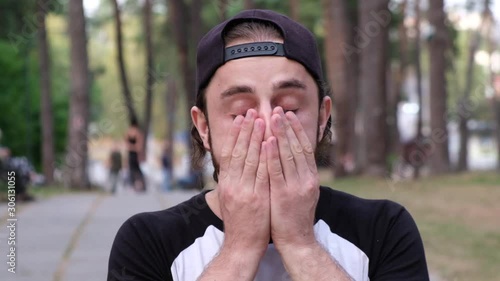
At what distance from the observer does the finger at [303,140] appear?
2.53 metres

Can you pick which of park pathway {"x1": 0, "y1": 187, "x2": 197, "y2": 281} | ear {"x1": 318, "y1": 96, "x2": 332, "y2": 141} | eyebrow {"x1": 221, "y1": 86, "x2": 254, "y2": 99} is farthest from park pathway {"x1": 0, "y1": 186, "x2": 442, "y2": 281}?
eyebrow {"x1": 221, "y1": 86, "x2": 254, "y2": 99}

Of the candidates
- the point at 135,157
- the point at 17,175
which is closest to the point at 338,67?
the point at 135,157

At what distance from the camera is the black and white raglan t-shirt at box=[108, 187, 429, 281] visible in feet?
8.75

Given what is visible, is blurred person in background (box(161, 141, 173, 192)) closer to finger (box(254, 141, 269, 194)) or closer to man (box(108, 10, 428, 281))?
man (box(108, 10, 428, 281))

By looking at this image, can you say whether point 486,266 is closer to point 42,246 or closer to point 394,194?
point 42,246

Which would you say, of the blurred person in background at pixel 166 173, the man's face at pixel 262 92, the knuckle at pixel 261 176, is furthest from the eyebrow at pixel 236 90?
the blurred person in background at pixel 166 173

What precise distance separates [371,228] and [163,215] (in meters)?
A: 0.56

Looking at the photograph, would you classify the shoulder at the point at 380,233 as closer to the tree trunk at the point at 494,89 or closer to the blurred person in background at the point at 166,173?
the blurred person in background at the point at 166,173

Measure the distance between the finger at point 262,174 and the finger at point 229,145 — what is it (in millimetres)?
83

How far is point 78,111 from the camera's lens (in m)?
26.5

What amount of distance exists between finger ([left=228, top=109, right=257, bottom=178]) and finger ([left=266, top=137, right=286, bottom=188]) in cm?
6

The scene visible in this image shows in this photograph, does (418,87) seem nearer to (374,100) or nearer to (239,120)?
(374,100)

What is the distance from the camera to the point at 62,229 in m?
12.7

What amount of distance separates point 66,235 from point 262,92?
9.63 metres
